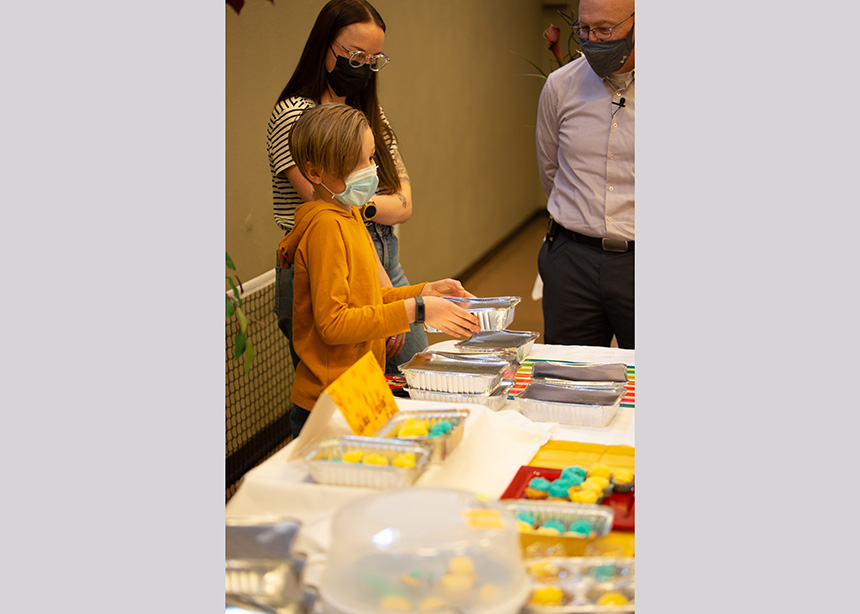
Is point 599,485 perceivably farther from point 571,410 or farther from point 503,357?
point 503,357

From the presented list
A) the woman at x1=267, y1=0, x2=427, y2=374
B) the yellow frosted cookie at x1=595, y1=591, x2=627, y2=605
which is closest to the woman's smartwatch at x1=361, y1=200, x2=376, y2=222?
the woman at x1=267, y1=0, x2=427, y2=374

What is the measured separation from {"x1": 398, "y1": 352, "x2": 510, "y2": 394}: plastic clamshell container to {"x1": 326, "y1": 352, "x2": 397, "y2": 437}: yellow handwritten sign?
206 millimetres

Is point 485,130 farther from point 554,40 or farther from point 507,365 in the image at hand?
point 507,365

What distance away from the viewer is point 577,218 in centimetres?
218

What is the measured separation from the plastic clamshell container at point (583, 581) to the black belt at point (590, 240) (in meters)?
1.22

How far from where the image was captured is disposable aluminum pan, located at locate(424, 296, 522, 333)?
1.65 meters

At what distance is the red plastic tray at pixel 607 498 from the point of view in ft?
3.69

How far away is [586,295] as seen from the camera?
2180 mm

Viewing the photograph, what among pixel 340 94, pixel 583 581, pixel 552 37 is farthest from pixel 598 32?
pixel 583 581

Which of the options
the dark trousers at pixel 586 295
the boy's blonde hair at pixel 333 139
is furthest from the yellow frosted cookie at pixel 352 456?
the dark trousers at pixel 586 295

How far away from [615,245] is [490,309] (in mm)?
573

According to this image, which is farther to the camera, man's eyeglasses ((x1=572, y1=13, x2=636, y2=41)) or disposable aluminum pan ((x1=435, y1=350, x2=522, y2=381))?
man's eyeglasses ((x1=572, y1=13, x2=636, y2=41))

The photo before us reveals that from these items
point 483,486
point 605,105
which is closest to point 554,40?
point 605,105

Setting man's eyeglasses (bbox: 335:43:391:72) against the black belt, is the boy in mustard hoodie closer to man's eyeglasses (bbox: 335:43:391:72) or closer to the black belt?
man's eyeglasses (bbox: 335:43:391:72)
